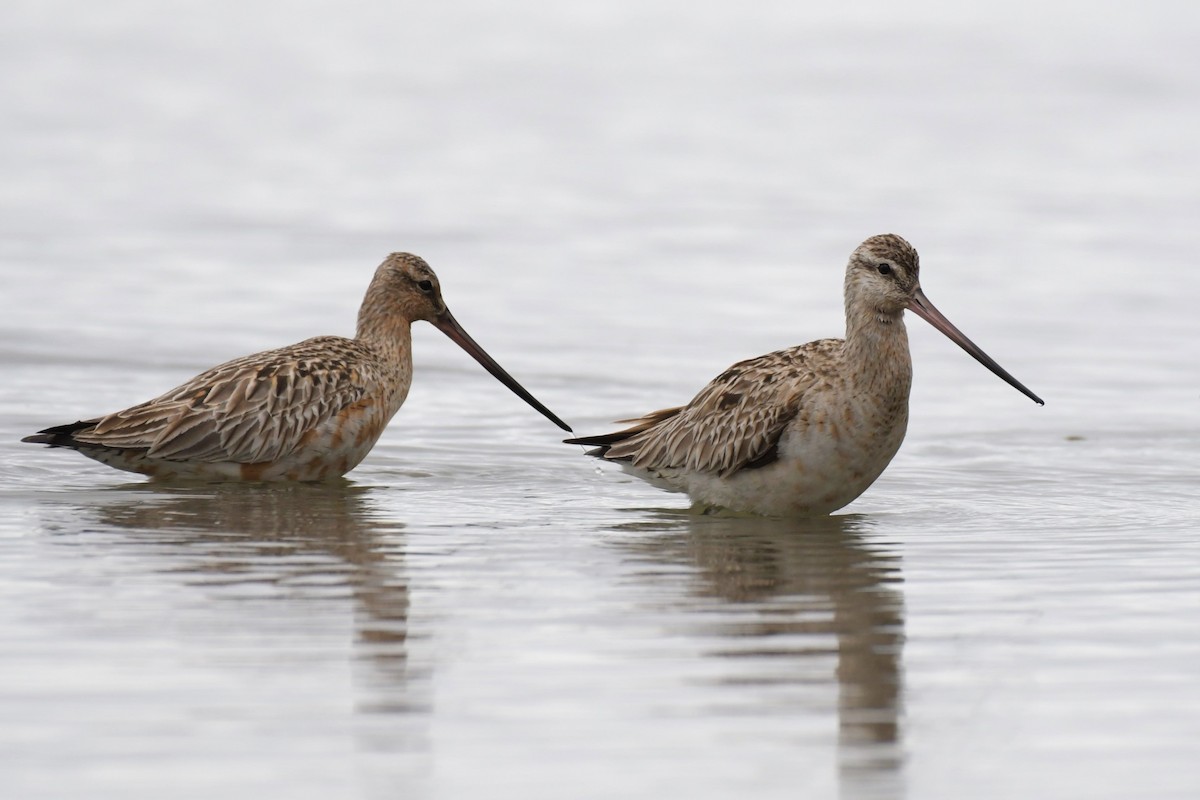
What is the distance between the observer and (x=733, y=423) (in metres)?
8.75

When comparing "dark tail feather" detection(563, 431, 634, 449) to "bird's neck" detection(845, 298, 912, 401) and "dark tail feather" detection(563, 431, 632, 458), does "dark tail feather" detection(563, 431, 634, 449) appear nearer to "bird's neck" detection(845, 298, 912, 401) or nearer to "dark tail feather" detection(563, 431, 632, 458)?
"dark tail feather" detection(563, 431, 632, 458)

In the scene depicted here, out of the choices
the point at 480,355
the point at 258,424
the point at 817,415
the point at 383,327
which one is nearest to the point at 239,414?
the point at 258,424

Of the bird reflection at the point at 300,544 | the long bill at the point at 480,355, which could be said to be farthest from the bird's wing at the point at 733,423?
the bird reflection at the point at 300,544

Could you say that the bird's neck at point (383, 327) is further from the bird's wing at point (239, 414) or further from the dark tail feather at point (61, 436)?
the dark tail feather at point (61, 436)

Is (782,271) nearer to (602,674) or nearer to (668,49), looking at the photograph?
(602,674)

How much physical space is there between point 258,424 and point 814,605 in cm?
333

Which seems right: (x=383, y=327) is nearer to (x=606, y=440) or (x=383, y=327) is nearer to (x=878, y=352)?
(x=606, y=440)

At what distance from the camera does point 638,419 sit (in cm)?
958

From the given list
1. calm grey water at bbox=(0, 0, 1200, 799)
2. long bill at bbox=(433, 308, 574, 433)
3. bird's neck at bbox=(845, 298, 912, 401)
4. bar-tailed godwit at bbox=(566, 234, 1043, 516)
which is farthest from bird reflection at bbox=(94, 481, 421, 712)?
bird's neck at bbox=(845, 298, 912, 401)

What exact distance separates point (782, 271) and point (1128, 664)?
9201 millimetres

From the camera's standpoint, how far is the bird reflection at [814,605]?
18.0 ft

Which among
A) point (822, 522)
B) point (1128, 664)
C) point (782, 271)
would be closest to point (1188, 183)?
point (782, 271)

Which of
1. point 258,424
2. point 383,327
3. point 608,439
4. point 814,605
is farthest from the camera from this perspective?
point 383,327

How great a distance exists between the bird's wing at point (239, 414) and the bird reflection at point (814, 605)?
1716 mm
